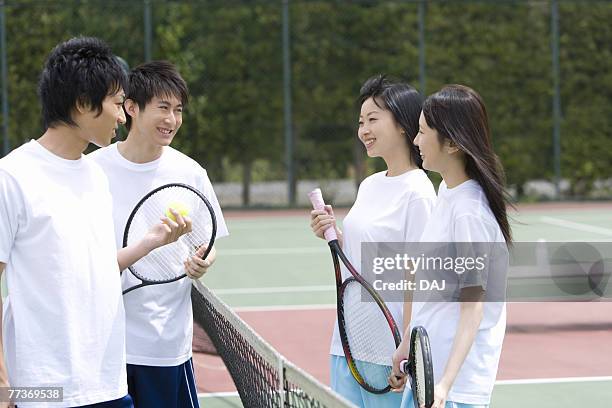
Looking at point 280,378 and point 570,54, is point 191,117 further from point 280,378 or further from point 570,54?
point 280,378

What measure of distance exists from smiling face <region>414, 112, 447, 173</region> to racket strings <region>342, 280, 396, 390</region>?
1.72 ft

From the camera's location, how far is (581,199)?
14.1 meters

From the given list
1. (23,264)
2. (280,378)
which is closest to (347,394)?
(280,378)

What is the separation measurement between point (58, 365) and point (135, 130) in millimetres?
986

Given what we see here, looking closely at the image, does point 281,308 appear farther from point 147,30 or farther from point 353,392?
point 147,30

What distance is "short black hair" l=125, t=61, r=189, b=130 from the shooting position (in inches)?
116

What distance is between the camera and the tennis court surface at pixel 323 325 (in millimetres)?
4723

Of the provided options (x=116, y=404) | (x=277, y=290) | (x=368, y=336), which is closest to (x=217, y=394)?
(x=368, y=336)

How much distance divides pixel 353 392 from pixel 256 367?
0.99 feet

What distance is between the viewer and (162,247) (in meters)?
2.91

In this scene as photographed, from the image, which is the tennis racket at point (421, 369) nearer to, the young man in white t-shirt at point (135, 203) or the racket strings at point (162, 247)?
the young man in white t-shirt at point (135, 203)

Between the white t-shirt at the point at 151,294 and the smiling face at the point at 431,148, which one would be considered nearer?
the smiling face at the point at 431,148

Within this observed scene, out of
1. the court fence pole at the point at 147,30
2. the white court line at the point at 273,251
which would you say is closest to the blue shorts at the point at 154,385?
the white court line at the point at 273,251

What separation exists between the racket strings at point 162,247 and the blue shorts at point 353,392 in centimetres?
53
